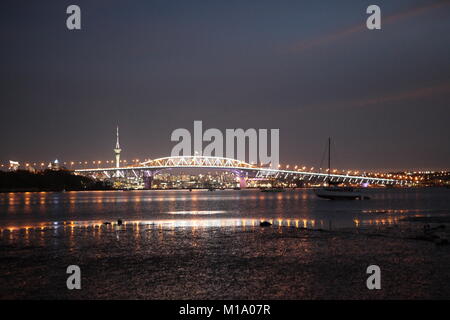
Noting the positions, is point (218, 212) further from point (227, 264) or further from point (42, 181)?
point (42, 181)

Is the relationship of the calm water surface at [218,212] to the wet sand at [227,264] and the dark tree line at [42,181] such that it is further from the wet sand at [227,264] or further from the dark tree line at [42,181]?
the dark tree line at [42,181]

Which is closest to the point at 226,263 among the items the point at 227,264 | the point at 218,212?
the point at 227,264

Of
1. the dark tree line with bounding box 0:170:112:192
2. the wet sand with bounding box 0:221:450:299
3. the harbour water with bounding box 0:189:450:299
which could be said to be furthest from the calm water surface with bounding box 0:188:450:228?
the dark tree line with bounding box 0:170:112:192

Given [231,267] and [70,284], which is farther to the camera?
[231,267]

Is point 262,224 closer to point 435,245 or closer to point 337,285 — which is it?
point 435,245
